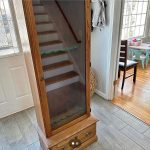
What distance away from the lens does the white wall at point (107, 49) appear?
2.04 meters

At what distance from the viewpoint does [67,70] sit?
148cm

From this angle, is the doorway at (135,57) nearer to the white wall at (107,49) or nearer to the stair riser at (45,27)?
the white wall at (107,49)

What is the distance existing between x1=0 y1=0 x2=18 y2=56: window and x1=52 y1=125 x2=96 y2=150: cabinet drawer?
1430 millimetres

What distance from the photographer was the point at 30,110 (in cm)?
244

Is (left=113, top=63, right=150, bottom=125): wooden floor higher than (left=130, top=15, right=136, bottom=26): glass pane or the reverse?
the reverse

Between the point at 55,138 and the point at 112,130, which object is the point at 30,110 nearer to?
the point at 55,138

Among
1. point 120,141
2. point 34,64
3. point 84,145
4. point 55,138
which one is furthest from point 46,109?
point 120,141

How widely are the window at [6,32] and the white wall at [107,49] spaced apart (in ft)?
4.11

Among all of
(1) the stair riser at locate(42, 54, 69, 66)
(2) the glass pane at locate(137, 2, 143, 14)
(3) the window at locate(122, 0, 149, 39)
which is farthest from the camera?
(2) the glass pane at locate(137, 2, 143, 14)

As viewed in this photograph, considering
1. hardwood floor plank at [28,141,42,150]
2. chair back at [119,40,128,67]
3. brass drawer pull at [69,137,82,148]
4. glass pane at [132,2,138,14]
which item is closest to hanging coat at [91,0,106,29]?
chair back at [119,40,128,67]

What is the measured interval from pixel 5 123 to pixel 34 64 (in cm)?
152

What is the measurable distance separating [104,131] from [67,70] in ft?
3.40

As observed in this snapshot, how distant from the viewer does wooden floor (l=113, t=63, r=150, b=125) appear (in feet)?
7.42

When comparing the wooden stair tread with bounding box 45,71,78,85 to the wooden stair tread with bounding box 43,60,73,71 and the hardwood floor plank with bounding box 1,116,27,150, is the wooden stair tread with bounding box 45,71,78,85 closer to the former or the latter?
the wooden stair tread with bounding box 43,60,73,71
